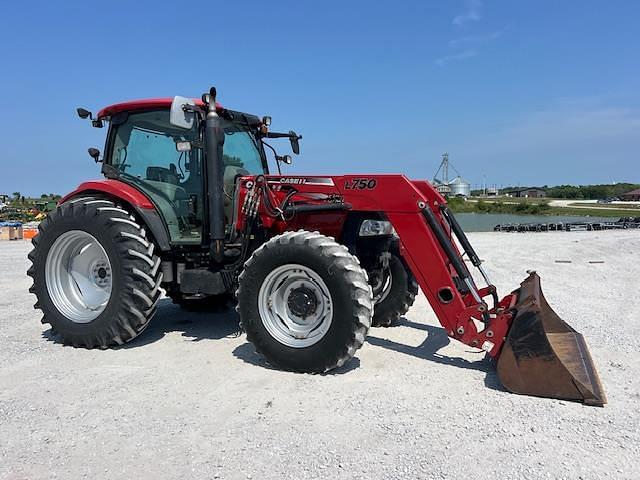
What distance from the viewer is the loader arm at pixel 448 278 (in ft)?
12.2

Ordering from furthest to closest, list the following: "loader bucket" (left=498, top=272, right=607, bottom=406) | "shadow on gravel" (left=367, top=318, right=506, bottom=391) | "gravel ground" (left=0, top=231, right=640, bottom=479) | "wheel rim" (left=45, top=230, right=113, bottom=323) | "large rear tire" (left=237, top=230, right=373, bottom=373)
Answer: "wheel rim" (left=45, top=230, right=113, bottom=323)
"shadow on gravel" (left=367, top=318, right=506, bottom=391)
"large rear tire" (left=237, top=230, right=373, bottom=373)
"loader bucket" (left=498, top=272, right=607, bottom=406)
"gravel ground" (left=0, top=231, right=640, bottom=479)

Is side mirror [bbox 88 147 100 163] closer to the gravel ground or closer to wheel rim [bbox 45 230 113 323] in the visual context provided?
wheel rim [bbox 45 230 113 323]

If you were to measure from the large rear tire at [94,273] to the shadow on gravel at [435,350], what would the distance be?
244 cm

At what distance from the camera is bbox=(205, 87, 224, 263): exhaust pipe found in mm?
5059

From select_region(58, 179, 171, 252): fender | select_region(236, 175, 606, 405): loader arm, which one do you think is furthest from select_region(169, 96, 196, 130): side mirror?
select_region(58, 179, 171, 252): fender

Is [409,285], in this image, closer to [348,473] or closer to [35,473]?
[348,473]

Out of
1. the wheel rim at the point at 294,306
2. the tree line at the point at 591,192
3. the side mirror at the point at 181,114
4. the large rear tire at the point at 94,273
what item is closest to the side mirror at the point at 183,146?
the side mirror at the point at 181,114

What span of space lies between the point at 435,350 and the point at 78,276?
4026mm

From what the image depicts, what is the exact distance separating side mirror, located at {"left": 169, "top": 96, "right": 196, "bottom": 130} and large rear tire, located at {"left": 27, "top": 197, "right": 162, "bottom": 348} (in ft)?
3.81

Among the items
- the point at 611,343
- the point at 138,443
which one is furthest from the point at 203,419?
the point at 611,343

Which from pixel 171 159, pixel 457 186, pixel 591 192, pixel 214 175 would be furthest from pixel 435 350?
pixel 591 192

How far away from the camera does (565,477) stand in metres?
2.69

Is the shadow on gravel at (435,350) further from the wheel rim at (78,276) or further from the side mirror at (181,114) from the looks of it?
the wheel rim at (78,276)

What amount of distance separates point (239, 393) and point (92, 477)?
1310 millimetres
